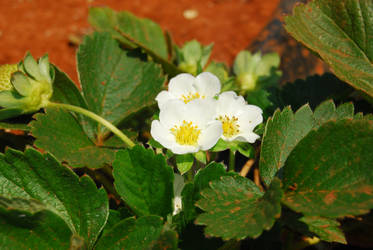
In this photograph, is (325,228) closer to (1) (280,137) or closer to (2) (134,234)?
(1) (280,137)

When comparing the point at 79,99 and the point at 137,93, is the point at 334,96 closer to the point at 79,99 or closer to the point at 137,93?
the point at 137,93

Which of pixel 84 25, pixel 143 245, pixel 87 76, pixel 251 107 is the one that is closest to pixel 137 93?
pixel 87 76

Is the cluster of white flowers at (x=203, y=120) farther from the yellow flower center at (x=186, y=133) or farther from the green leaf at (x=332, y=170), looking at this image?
the green leaf at (x=332, y=170)

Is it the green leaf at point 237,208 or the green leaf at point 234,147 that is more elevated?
the green leaf at point 234,147

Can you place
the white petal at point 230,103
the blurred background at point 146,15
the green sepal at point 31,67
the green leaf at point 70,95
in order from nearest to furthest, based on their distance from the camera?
the white petal at point 230,103 < the green sepal at point 31,67 < the green leaf at point 70,95 < the blurred background at point 146,15

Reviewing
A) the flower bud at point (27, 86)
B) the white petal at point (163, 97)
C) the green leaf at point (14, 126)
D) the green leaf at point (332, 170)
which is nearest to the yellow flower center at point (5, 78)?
the flower bud at point (27, 86)

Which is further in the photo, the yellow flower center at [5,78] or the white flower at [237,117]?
the yellow flower center at [5,78]

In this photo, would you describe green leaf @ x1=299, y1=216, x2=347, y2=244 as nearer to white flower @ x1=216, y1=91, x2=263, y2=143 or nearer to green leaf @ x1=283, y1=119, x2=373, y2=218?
green leaf @ x1=283, y1=119, x2=373, y2=218
